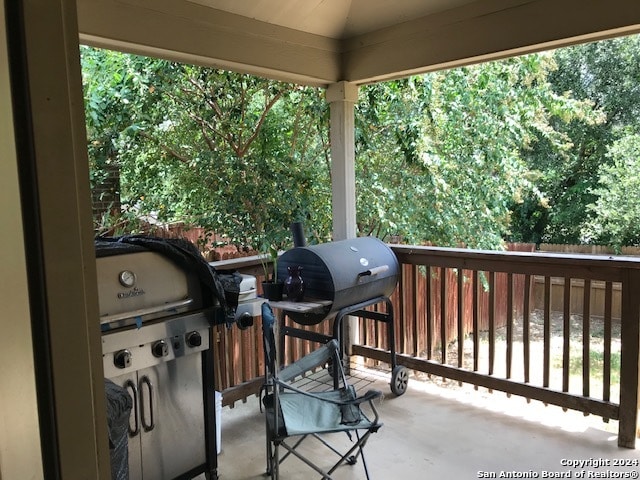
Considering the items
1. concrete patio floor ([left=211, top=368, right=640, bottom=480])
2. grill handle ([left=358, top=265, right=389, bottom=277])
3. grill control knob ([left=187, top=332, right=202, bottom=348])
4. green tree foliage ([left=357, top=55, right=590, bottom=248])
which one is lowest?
concrete patio floor ([left=211, top=368, right=640, bottom=480])

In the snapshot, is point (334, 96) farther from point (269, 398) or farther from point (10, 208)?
point (10, 208)

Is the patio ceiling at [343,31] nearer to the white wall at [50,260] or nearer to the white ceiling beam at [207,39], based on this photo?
the white ceiling beam at [207,39]

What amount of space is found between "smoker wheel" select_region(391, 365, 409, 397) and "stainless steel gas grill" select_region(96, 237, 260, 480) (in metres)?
1.47

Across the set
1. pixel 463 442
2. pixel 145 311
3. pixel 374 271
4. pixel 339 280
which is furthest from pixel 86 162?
pixel 463 442

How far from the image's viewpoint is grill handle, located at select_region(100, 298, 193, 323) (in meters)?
2.05

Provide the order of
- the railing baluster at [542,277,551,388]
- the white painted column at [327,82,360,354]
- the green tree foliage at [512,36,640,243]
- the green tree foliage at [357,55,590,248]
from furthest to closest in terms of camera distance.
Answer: the green tree foliage at [512,36,640,243]
the green tree foliage at [357,55,590,248]
the white painted column at [327,82,360,354]
the railing baluster at [542,277,551,388]

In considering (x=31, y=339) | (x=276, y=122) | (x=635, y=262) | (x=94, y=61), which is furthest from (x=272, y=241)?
(x=31, y=339)

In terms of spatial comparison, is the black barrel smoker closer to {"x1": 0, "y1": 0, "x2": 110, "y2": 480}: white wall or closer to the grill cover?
the grill cover

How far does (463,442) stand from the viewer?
117 inches

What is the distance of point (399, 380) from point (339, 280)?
1025 millimetres

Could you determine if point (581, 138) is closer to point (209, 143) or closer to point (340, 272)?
point (209, 143)

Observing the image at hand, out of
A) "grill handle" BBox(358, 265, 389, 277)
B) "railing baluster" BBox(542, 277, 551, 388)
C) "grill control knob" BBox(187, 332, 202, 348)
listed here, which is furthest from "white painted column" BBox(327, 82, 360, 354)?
"grill control knob" BBox(187, 332, 202, 348)

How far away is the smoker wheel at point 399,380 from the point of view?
11.7ft

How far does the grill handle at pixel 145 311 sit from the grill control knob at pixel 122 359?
5.7 inches
